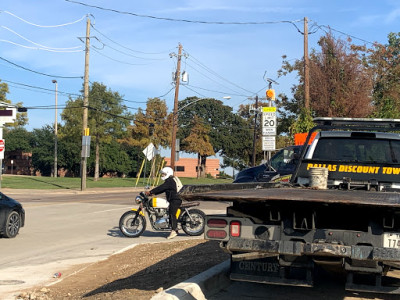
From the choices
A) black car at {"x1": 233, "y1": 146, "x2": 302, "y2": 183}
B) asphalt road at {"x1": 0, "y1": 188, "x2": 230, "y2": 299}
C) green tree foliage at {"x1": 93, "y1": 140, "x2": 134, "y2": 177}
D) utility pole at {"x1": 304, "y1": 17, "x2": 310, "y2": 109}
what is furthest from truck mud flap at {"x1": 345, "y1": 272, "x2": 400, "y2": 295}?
green tree foliage at {"x1": 93, "y1": 140, "x2": 134, "y2": 177}

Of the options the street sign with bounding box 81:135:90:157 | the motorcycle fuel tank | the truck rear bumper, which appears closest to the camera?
the truck rear bumper

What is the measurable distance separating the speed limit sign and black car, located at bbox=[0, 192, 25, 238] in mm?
7199

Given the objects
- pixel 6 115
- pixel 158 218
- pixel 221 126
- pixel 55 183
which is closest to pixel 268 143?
pixel 158 218

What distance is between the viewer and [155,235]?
13.7m

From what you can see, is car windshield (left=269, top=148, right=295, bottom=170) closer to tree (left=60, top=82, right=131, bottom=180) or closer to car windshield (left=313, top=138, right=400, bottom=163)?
car windshield (left=313, top=138, right=400, bottom=163)

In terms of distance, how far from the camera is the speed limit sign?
1605cm

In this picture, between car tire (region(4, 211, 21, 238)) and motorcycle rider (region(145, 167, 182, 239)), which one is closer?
motorcycle rider (region(145, 167, 182, 239))

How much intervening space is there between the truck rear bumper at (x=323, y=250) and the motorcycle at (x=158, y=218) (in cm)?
779

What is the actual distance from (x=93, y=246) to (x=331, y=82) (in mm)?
19147

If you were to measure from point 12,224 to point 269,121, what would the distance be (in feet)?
25.5

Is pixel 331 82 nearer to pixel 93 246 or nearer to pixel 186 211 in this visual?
pixel 186 211

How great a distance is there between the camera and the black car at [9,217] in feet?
41.4

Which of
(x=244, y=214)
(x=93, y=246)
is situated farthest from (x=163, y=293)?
(x=93, y=246)

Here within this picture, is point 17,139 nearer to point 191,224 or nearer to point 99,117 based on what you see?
point 99,117
